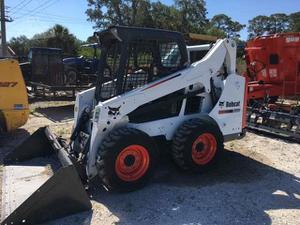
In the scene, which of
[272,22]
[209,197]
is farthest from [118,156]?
[272,22]

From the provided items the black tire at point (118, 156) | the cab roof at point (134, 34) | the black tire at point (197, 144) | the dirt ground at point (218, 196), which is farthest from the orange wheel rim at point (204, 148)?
the cab roof at point (134, 34)

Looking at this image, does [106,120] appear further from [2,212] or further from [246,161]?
[246,161]

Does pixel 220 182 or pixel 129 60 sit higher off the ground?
pixel 129 60

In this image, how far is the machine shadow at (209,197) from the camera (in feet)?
14.9

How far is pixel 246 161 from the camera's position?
6605 mm

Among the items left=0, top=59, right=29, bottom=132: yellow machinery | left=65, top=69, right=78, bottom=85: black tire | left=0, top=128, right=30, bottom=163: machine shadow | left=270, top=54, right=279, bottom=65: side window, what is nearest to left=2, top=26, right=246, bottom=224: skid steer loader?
left=0, top=128, right=30, bottom=163: machine shadow

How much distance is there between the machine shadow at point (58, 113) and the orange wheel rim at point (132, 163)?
5.99 m

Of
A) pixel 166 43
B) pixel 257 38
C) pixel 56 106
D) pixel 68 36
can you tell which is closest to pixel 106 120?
pixel 166 43

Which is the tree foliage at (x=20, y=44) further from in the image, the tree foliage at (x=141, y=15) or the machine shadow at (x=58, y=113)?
the machine shadow at (x=58, y=113)

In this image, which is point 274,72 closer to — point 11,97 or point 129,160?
point 129,160

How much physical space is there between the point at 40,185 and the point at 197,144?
2.27 meters

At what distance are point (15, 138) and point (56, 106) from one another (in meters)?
5.07

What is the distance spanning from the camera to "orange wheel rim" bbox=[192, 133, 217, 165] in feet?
18.7

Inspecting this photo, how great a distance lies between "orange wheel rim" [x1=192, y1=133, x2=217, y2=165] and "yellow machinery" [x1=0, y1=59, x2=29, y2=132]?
425cm
